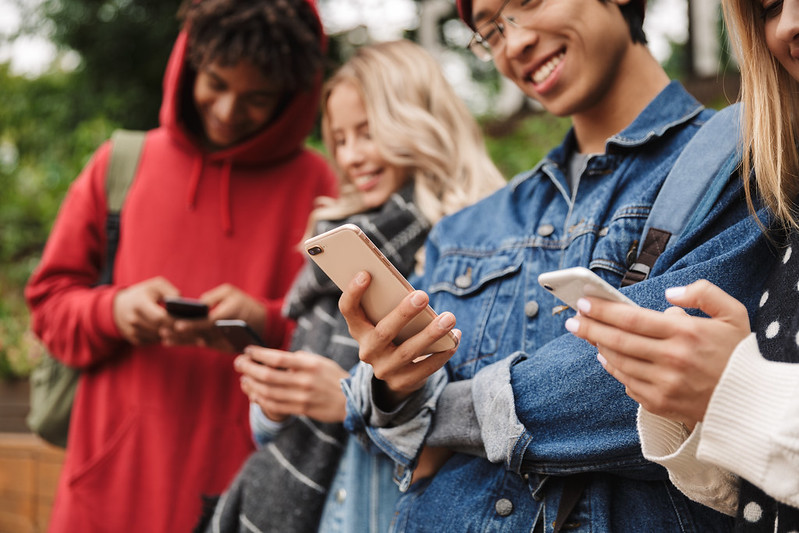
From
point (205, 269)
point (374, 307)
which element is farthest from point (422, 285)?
point (205, 269)

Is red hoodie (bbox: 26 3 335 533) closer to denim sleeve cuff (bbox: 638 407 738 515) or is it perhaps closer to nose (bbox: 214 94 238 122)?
nose (bbox: 214 94 238 122)

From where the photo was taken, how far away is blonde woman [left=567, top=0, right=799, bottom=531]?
3.18 feet

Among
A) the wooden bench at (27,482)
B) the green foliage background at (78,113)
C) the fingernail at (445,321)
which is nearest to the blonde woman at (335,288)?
the fingernail at (445,321)

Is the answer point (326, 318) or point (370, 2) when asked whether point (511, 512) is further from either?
point (370, 2)

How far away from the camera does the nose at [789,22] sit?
1.20m

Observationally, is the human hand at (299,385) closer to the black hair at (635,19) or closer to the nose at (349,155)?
the nose at (349,155)

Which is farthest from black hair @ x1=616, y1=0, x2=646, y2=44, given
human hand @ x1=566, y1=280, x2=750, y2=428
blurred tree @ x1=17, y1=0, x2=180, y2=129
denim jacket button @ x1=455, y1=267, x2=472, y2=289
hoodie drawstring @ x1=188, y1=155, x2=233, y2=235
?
blurred tree @ x1=17, y1=0, x2=180, y2=129

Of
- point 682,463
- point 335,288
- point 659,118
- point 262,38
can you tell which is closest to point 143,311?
point 335,288

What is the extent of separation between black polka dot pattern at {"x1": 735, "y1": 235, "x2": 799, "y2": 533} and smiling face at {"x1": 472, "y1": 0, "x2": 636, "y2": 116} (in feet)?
2.00

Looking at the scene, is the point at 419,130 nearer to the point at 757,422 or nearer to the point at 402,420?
the point at 402,420

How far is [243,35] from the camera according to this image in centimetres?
262

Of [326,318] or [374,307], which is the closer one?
[374,307]

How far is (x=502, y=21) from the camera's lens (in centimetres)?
174

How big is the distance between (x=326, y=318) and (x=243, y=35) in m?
1.10
